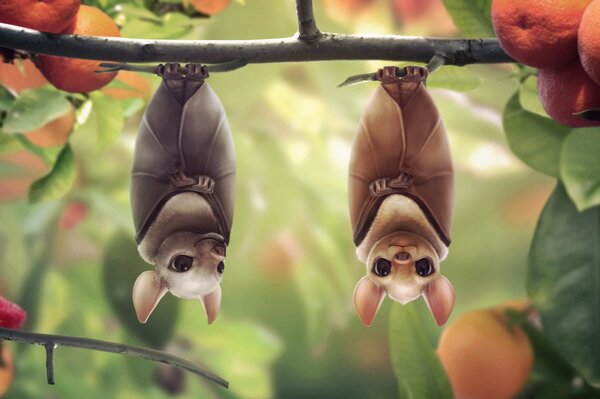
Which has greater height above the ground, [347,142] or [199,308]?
[347,142]

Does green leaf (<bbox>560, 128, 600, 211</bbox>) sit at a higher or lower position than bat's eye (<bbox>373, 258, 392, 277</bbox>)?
higher

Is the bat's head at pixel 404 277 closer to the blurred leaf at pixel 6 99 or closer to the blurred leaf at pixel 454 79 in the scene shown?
the blurred leaf at pixel 454 79

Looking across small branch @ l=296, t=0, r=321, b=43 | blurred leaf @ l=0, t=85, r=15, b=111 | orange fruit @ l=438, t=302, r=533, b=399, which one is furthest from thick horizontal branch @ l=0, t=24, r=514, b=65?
orange fruit @ l=438, t=302, r=533, b=399

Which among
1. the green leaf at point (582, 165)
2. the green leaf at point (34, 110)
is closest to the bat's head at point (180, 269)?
the green leaf at point (34, 110)

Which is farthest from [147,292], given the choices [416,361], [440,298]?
[416,361]

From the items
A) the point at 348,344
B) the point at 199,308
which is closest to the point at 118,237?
the point at 199,308

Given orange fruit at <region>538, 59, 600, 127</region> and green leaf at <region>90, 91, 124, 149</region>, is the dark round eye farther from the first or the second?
green leaf at <region>90, 91, 124, 149</region>

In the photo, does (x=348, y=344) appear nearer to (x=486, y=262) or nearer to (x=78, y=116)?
(x=486, y=262)
